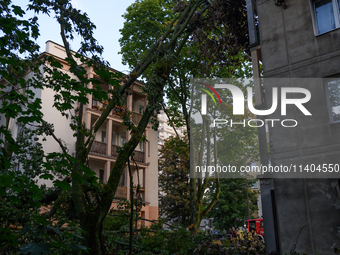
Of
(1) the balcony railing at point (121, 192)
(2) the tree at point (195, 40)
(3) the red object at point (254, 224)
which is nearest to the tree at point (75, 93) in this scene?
(2) the tree at point (195, 40)

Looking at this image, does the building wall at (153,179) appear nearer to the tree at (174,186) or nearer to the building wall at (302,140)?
the tree at (174,186)

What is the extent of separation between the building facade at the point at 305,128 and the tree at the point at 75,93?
3.47m

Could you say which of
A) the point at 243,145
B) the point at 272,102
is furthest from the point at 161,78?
the point at 243,145

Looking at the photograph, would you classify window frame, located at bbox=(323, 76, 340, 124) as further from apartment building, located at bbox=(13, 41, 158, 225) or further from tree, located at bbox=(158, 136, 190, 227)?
tree, located at bbox=(158, 136, 190, 227)

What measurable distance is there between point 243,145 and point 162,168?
66.3 ft

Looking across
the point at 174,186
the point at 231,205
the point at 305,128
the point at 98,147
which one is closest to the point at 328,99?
the point at 305,128

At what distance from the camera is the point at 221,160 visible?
2292 centimetres

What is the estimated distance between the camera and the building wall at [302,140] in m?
8.79

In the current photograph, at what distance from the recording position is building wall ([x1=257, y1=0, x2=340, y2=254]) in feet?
28.8

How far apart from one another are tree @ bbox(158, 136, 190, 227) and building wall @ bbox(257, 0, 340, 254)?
26.5 metres

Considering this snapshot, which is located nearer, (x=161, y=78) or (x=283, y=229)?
(x=283, y=229)

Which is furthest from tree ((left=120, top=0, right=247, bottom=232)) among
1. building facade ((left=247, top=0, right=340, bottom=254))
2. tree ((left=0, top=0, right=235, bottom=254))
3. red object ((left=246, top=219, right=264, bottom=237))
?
red object ((left=246, top=219, right=264, bottom=237))

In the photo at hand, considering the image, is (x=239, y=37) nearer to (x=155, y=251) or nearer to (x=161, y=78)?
(x=161, y=78)

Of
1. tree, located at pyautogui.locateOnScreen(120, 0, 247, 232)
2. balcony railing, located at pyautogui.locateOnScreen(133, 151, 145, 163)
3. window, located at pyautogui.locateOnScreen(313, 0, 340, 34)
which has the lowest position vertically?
balcony railing, located at pyautogui.locateOnScreen(133, 151, 145, 163)
